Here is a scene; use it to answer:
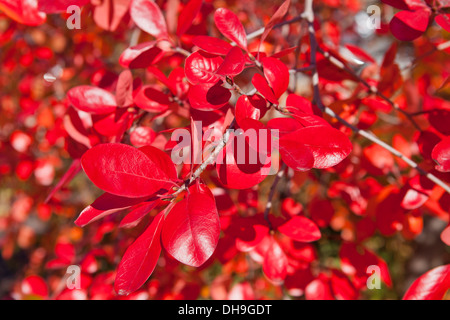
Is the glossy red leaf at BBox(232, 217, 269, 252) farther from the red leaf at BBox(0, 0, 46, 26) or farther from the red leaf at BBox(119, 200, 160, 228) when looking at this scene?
Answer: the red leaf at BBox(0, 0, 46, 26)

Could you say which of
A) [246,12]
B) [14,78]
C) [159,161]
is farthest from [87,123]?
[14,78]

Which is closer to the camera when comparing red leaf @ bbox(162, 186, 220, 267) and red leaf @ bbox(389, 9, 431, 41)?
red leaf @ bbox(162, 186, 220, 267)

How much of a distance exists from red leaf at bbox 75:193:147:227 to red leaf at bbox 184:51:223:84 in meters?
0.19

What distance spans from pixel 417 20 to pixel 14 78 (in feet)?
7.52

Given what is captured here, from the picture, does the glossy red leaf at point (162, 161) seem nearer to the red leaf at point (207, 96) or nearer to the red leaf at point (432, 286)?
the red leaf at point (207, 96)

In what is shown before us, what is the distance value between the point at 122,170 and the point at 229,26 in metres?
0.28

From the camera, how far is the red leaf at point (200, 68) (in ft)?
1.54

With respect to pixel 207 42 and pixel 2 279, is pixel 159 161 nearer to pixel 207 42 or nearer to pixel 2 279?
pixel 207 42

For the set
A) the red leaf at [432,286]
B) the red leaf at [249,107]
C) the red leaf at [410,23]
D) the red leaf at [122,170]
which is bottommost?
the red leaf at [432,286]

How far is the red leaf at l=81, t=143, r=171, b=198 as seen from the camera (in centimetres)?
40

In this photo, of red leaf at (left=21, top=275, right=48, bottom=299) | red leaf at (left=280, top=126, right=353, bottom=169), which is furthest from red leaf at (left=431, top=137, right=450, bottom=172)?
red leaf at (left=21, top=275, right=48, bottom=299)

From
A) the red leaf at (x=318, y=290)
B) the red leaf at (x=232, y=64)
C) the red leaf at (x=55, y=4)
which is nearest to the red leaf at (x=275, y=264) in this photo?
the red leaf at (x=318, y=290)

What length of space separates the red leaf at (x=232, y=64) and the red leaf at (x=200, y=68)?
52mm

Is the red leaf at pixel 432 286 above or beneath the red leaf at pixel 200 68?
beneath
